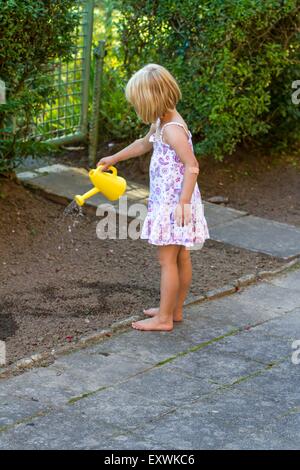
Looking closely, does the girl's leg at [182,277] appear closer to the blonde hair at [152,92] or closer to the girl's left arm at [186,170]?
the girl's left arm at [186,170]

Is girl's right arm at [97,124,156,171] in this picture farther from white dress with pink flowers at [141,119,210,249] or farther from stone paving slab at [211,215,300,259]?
stone paving slab at [211,215,300,259]

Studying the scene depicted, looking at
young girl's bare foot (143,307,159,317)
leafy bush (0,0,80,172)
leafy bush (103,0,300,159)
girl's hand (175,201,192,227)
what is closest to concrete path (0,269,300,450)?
young girl's bare foot (143,307,159,317)

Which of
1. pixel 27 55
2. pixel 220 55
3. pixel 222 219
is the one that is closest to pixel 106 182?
pixel 27 55

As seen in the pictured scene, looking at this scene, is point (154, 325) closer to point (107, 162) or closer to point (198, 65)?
point (107, 162)

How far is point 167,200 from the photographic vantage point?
5.04m

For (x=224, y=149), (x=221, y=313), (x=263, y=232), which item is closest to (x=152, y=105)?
(x=221, y=313)

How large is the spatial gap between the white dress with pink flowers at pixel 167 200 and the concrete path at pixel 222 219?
4.62ft

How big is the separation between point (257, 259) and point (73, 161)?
2.49 meters

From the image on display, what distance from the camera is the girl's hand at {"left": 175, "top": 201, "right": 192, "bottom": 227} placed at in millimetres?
4883

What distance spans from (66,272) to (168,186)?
3.83 ft

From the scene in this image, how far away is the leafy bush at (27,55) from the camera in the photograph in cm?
606

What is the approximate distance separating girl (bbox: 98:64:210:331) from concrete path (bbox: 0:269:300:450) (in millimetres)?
203

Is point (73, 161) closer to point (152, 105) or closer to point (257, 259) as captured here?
point (257, 259)

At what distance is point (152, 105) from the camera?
486 cm
